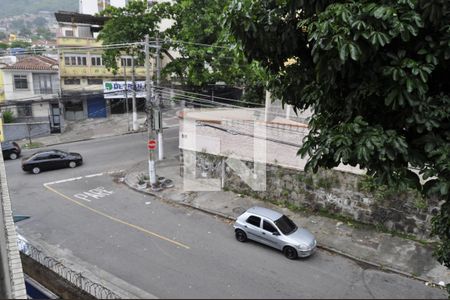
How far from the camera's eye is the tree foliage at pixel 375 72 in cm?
424

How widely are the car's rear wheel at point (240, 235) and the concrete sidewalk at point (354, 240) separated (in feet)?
6.09

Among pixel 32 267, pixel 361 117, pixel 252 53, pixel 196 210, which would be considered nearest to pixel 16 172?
pixel 196 210

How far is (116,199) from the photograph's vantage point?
52.7 feet

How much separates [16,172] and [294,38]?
19.3 metres

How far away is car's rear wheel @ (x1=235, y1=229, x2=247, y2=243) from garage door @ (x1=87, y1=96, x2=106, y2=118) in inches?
1011

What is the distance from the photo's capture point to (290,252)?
10984mm

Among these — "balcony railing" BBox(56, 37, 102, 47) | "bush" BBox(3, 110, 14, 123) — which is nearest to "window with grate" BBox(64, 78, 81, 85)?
"balcony railing" BBox(56, 37, 102, 47)

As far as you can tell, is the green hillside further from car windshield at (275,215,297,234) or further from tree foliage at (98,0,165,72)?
car windshield at (275,215,297,234)

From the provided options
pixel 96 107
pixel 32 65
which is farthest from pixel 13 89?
pixel 96 107

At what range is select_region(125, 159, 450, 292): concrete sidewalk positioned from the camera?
1058 centimetres

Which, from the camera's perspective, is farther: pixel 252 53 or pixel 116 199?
pixel 116 199

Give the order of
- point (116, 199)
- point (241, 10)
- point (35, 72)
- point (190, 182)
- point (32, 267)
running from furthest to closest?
point (35, 72), point (190, 182), point (116, 199), point (32, 267), point (241, 10)

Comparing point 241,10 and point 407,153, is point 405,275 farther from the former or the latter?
point 241,10

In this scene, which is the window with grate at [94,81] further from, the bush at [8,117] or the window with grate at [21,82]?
the bush at [8,117]
